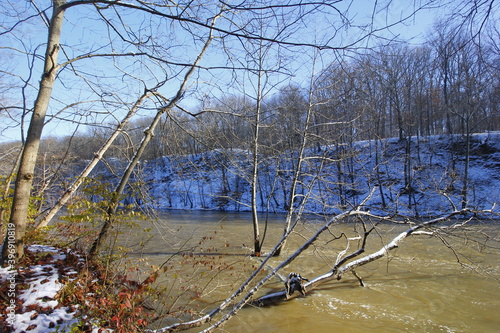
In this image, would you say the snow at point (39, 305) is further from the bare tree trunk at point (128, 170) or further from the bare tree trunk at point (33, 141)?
the bare tree trunk at point (128, 170)

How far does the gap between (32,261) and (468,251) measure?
11.1 metres

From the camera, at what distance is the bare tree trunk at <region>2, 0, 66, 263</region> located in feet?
11.3

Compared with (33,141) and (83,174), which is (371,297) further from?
(33,141)

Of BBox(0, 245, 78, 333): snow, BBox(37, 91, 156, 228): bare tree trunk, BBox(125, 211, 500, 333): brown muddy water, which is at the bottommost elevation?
BBox(125, 211, 500, 333): brown muddy water

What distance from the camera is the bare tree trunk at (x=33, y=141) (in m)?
3.44

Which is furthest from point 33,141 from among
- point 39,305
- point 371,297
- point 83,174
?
point 371,297

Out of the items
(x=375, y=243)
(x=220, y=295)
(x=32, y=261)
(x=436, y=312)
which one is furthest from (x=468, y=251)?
(x=32, y=261)

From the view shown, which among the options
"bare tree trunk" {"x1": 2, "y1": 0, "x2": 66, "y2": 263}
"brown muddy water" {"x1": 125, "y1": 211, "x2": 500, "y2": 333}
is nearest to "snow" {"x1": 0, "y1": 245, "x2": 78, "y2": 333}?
"bare tree trunk" {"x1": 2, "y1": 0, "x2": 66, "y2": 263}

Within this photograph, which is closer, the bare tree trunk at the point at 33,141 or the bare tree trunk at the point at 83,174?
the bare tree trunk at the point at 33,141

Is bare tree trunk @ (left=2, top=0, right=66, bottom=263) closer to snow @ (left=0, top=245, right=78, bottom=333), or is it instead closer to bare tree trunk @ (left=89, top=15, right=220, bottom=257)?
snow @ (left=0, top=245, right=78, bottom=333)

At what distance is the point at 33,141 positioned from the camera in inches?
136

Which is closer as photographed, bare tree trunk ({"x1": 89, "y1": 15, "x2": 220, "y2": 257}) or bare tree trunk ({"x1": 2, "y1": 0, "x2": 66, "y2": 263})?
bare tree trunk ({"x1": 2, "y1": 0, "x2": 66, "y2": 263})

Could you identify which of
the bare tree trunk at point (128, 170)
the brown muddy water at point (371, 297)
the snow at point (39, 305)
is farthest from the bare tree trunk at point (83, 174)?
the brown muddy water at point (371, 297)

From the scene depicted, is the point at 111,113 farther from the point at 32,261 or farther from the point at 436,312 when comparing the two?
the point at 436,312
